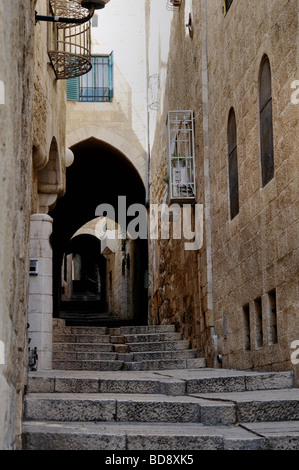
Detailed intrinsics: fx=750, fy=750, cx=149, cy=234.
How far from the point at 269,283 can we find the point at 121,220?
17837mm

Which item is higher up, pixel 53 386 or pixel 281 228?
pixel 281 228

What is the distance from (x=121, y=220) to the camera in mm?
25750

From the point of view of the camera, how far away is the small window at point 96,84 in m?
19.9

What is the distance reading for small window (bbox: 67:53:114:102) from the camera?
1989cm

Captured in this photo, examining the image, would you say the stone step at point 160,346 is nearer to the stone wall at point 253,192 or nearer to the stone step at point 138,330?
the stone step at point 138,330

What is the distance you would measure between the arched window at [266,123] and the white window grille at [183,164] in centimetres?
366

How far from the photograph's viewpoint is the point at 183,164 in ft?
42.7

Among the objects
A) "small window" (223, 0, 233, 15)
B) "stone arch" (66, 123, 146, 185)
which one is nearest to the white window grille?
"small window" (223, 0, 233, 15)

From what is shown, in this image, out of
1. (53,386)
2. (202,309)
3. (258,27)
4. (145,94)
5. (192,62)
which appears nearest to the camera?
(53,386)

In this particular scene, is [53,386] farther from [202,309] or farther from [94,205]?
[94,205]

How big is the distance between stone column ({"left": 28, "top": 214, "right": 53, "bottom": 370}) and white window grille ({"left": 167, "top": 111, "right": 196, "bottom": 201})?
3.32 metres

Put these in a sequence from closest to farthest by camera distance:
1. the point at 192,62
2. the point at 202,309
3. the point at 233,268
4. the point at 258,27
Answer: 1. the point at 258,27
2. the point at 233,268
3. the point at 202,309
4. the point at 192,62
